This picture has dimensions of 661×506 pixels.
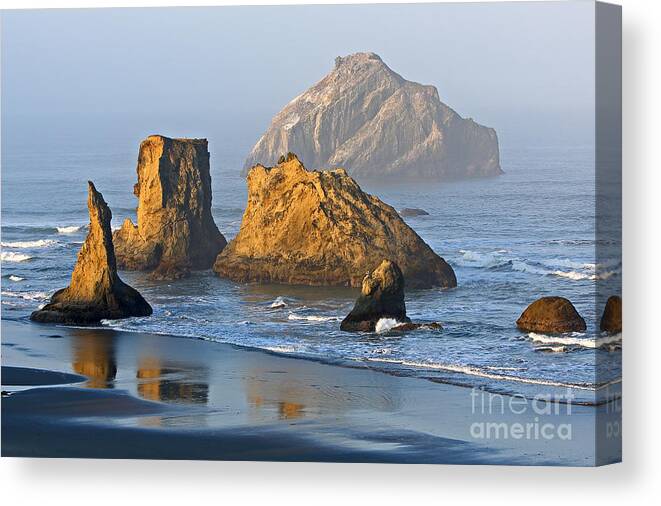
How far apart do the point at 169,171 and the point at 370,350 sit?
4.73m

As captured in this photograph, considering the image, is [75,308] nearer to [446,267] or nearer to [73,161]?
[73,161]

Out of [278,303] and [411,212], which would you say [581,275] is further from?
[278,303]

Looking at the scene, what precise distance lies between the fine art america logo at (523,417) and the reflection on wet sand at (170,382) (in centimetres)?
321

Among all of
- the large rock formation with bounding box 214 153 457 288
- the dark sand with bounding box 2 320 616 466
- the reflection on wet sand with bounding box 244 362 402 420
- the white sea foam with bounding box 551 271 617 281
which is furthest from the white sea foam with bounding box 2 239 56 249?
the white sea foam with bounding box 551 271 617 281

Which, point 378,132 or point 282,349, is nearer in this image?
point 282,349

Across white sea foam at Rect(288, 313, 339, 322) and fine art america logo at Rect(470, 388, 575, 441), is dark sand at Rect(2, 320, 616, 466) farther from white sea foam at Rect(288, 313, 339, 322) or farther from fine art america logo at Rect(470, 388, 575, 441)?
white sea foam at Rect(288, 313, 339, 322)

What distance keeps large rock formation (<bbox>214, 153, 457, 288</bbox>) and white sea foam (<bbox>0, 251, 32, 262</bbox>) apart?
2769mm

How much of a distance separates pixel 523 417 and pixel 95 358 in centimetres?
552

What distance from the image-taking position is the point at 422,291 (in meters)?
22.6

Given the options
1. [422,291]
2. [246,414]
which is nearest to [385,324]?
[422,291]

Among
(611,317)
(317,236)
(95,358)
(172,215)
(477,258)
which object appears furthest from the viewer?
(172,215)

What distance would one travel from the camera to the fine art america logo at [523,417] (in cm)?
1927

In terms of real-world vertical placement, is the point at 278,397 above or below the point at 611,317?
below

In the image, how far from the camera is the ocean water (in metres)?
20.6
